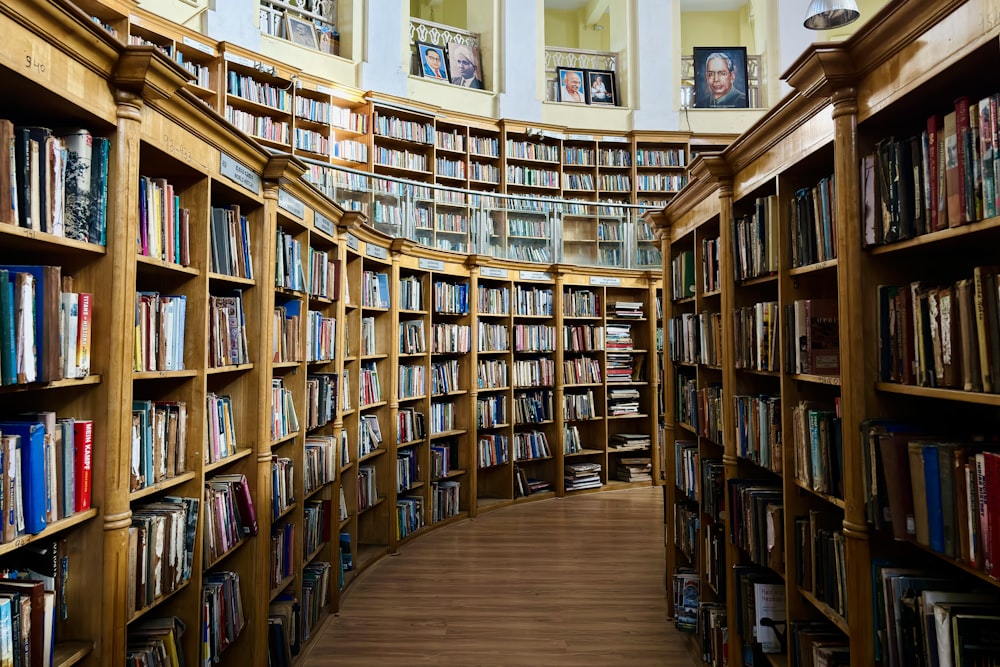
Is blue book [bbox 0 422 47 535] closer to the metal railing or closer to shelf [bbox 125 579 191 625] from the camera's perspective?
shelf [bbox 125 579 191 625]

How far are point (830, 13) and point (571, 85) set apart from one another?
6.54 meters

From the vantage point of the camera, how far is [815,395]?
96.4 inches

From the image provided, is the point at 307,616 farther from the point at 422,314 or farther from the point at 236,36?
the point at 236,36

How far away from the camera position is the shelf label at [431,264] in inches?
228

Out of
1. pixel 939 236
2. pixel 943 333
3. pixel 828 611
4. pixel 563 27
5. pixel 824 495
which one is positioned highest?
pixel 563 27

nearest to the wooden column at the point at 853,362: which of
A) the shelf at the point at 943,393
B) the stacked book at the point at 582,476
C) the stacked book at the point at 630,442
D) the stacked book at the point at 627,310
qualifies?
the shelf at the point at 943,393

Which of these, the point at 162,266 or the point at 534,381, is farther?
the point at 534,381

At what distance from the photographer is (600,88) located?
1042 centimetres

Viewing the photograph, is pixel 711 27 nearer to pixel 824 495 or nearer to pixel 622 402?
pixel 622 402

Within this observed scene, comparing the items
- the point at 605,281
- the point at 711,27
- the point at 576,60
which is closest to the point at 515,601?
the point at 605,281

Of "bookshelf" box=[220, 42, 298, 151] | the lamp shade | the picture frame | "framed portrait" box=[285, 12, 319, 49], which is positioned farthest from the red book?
the picture frame

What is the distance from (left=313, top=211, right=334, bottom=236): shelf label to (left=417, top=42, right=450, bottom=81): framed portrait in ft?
19.6

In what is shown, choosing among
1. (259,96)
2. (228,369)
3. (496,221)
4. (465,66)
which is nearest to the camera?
(228,369)

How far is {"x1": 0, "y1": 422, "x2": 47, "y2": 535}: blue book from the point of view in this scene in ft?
5.11
